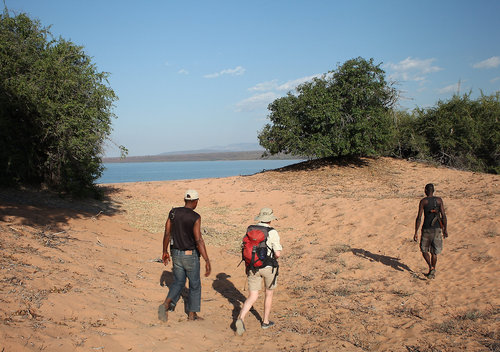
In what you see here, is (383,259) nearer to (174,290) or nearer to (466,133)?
(174,290)

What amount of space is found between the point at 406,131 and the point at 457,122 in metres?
3.35

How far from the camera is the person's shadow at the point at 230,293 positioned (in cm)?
665

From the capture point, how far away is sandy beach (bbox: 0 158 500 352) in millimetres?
4910

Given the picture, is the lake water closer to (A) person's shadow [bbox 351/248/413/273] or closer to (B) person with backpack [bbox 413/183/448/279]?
(A) person's shadow [bbox 351/248/413/273]

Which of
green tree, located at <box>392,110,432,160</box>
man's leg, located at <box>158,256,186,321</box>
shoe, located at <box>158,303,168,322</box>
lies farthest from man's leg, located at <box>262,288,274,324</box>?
green tree, located at <box>392,110,432,160</box>

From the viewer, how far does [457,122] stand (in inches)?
1011

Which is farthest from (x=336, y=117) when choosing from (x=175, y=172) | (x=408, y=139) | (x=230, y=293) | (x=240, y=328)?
(x=175, y=172)

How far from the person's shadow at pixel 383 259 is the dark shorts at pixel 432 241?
3.09 feet

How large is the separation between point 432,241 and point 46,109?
37.7 ft

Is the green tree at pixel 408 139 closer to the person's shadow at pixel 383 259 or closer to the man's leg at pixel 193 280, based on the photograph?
the person's shadow at pixel 383 259

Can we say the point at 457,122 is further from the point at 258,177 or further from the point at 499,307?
the point at 499,307

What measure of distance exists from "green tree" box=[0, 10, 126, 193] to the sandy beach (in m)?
1.28

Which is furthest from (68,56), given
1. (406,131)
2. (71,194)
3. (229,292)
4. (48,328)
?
(406,131)

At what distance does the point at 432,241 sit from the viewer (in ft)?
25.0
